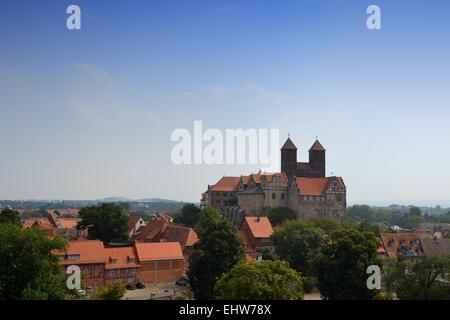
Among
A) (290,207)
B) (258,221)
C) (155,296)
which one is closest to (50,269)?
(155,296)

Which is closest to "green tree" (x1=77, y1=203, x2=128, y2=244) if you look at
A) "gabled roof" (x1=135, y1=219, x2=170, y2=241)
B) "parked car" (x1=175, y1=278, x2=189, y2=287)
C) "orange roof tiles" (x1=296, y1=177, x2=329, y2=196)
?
"gabled roof" (x1=135, y1=219, x2=170, y2=241)

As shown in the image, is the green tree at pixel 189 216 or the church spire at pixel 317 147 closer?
the green tree at pixel 189 216

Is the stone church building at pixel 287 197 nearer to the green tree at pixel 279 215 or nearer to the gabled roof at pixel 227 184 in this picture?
the gabled roof at pixel 227 184

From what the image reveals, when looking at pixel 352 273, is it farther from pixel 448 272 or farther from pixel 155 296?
pixel 155 296

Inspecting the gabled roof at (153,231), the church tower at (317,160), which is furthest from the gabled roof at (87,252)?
the church tower at (317,160)

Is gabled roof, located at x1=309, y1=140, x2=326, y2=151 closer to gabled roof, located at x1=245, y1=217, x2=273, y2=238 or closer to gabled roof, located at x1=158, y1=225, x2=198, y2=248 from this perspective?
gabled roof, located at x1=245, y1=217, x2=273, y2=238

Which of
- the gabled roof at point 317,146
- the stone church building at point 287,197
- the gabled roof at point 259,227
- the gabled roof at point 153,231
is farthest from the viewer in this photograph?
the gabled roof at point 317,146

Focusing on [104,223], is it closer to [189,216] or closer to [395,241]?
[189,216]
